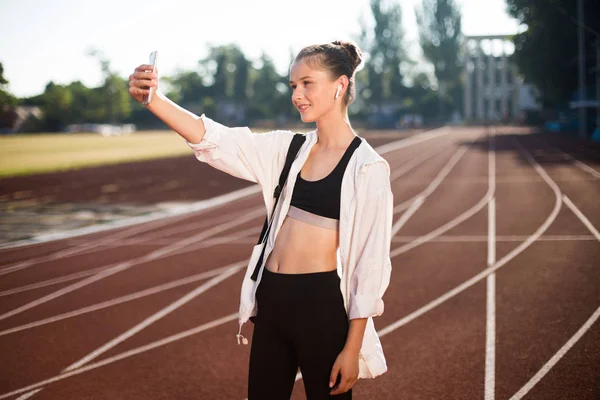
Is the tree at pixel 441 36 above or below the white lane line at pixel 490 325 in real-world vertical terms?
above

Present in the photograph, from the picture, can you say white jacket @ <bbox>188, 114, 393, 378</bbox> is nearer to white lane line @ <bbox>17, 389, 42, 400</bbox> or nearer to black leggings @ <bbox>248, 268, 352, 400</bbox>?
black leggings @ <bbox>248, 268, 352, 400</bbox>

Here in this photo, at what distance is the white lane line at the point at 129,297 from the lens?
6.43 metres

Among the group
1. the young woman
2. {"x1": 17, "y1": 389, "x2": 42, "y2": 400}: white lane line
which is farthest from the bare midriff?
{"x1": 17, "y1": 389, "x2": 42, "y2": 400}: white lane line

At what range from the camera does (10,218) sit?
1391 centimetres

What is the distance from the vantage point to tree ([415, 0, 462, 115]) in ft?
269

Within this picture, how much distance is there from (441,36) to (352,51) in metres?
85.2

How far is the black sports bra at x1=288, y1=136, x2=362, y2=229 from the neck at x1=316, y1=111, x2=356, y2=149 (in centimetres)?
4

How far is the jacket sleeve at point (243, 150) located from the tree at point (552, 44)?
36.0 m

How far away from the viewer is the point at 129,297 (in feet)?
24.0

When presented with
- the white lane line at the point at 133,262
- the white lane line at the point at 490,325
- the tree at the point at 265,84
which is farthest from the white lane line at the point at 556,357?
the tree at the point at 265,84

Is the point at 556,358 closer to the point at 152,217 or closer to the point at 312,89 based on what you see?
the point at 312,89

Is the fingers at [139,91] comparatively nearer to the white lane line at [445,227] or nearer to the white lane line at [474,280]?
the white lane line at [474,280]

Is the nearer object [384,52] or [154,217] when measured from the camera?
[154,217]

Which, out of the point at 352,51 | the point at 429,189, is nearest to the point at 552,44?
the point at 429,189
